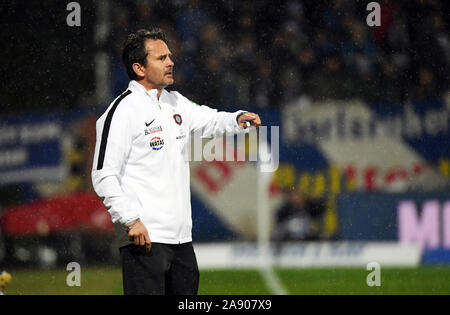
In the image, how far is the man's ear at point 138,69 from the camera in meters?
4.51

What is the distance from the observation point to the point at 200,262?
10445 millimetres

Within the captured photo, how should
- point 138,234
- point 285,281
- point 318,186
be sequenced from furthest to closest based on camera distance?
point 318,186
point 285,281
point 138,234

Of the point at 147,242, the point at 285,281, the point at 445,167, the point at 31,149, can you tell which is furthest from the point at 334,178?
the point at 147,242

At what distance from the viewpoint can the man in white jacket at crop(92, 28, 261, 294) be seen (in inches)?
168

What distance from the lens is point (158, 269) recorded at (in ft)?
14.2

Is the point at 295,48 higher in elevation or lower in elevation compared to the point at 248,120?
higher

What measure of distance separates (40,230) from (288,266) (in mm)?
3193

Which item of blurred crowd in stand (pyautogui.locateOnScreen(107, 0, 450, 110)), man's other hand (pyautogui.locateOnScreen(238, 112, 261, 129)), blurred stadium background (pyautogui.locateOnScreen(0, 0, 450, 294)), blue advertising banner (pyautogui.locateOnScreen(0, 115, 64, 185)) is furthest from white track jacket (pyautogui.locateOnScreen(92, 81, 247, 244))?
blurred crowd in stand (pyautogui.locateOnScreen(107, 0, 450, 110))

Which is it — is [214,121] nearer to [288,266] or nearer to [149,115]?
[149,115]

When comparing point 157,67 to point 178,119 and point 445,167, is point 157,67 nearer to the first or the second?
point 178,119

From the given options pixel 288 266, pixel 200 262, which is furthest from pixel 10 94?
pixel 288 266

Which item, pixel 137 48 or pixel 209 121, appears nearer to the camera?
pixel 137 48

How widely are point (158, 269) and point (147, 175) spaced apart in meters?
0.46

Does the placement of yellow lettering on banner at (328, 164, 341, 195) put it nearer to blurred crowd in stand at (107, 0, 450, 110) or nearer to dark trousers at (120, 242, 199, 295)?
blurred crowd in stand at (107, 0, 450, 110)
